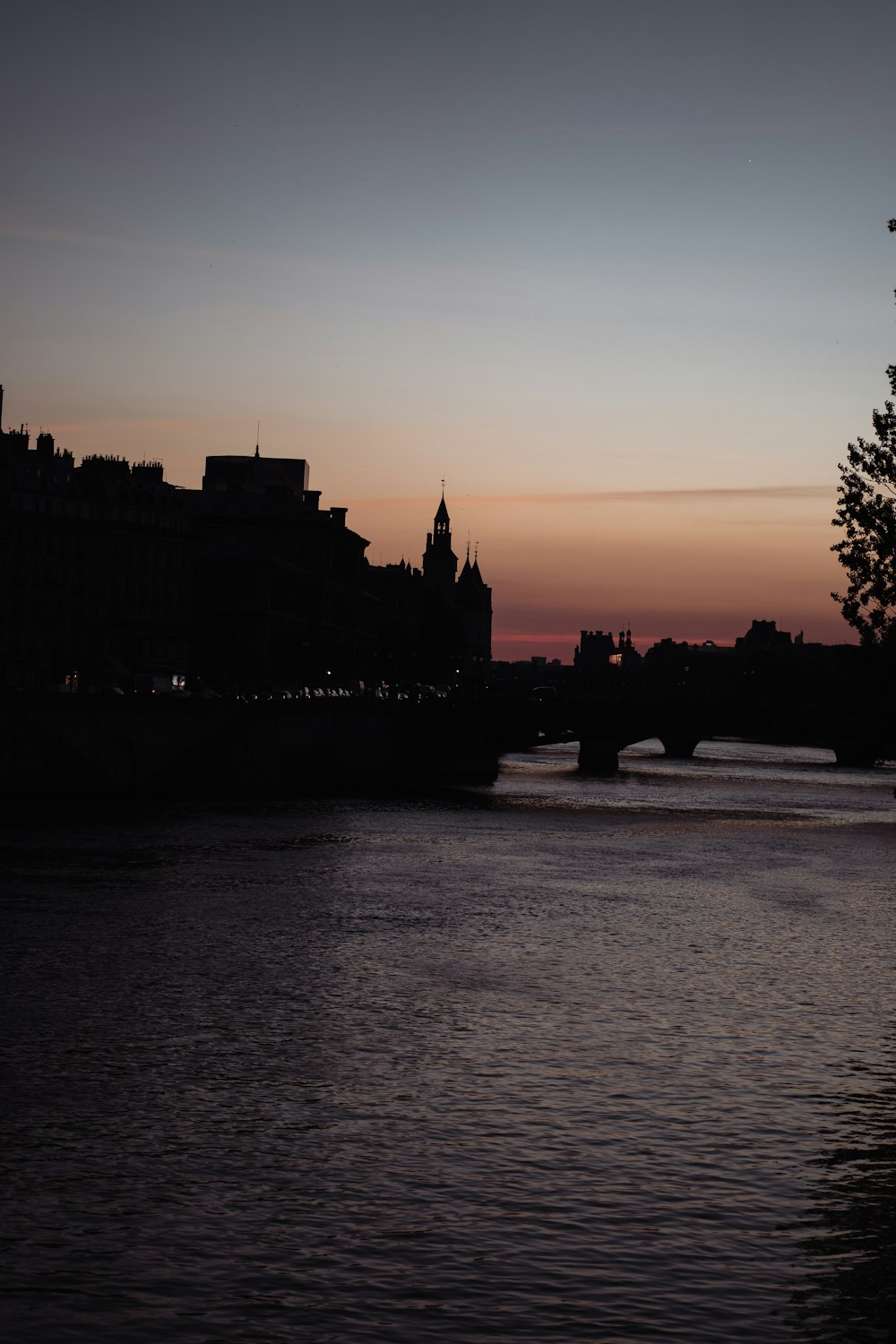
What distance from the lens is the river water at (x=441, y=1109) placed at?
17828mm

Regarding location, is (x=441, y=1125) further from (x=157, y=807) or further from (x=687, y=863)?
(x=157, y=807)

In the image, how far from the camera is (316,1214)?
2045cm

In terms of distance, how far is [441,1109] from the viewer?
997 inches

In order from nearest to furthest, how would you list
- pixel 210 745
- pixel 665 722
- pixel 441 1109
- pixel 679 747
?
pixel 441 1109 < pixel 210 745 < pixel 665 722 < pixel 679 747

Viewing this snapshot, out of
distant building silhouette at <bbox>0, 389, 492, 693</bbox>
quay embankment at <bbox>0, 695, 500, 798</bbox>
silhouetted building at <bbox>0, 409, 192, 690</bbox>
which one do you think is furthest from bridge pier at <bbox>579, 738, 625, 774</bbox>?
silhouetted building at <bbox>0, 409, 192, 690</bbox>

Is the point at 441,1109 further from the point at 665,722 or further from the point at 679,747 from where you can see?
the point at 679,747

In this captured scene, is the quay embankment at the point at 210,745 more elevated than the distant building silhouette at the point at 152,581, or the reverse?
the distant building silhouette at the point at 152,581

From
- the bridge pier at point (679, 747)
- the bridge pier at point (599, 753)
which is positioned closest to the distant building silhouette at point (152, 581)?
the bridge pier at point (599, 753)

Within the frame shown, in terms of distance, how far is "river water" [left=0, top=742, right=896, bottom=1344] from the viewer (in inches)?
702

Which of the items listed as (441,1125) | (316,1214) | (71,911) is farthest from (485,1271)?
(71,911)

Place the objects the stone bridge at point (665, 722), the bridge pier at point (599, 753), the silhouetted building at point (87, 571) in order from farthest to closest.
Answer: the bridge pier at point (599, 753), the stone bridge at point (665, 722), the silhouetted building at point (87, 571)

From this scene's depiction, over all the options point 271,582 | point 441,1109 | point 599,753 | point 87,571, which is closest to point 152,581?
point 87,571

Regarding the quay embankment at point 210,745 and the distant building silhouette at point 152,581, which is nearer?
the quay embankment at point 210,745

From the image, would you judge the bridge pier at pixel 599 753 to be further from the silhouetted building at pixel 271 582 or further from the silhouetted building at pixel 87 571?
the silhouetted building at pixel 87 571
